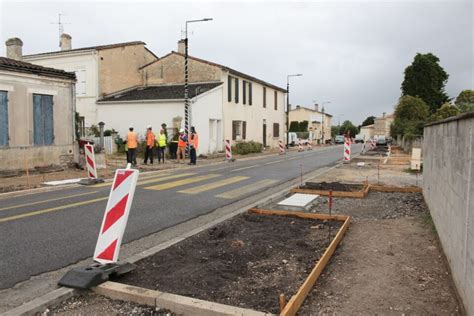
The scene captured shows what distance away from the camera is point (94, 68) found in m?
31.7

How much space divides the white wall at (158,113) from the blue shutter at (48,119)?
485 inches

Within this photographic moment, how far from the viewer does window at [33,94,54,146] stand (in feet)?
52.1

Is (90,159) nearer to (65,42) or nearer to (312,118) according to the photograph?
(65,42)

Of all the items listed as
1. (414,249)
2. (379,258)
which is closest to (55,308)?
(379,258)

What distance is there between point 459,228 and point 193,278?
297 cm

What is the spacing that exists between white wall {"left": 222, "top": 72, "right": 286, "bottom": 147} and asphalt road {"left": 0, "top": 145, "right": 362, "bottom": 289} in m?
19.6

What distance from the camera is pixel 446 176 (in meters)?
5.87

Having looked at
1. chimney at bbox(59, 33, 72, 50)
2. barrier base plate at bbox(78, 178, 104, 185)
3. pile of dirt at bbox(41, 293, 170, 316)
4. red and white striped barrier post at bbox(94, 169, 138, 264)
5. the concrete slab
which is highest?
chimney at bbox(59, 33, 72, 50)

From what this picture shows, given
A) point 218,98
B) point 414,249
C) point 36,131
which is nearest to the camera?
point 414,249

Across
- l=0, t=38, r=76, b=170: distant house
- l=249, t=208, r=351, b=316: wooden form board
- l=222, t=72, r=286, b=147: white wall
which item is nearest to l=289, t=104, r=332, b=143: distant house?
l=222, t=72, r=286, b=147: white wall

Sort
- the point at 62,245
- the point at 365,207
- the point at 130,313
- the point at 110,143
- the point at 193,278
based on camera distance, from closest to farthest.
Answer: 1. the point at 130,313
2. the point at 193,278
3. the point at 62,245
4. the point at 365,207
5. the point at 110,143

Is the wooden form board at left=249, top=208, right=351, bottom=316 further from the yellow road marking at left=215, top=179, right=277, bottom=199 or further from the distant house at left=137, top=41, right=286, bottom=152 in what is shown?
the distant house at left=137, top=41, right=286, bottom=152

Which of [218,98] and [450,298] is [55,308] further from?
[218,98]

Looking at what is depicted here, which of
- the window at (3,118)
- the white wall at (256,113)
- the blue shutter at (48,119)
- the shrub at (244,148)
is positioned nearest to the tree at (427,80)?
the white wall at (256,113)
